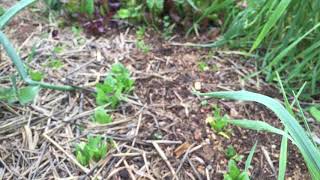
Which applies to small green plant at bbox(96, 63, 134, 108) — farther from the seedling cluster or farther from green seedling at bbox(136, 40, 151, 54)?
green seedling at bbox(136, 40, 151, 54)

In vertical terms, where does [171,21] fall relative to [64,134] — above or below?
above

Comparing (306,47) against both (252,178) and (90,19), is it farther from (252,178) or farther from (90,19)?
(90,19)

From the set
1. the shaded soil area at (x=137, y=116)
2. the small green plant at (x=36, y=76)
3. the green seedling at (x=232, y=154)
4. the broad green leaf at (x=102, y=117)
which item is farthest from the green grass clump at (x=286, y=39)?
the small green plant at (x=36, y=76)

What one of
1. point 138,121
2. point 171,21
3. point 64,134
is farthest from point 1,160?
point 171,21

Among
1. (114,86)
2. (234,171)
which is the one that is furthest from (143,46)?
(234,171)

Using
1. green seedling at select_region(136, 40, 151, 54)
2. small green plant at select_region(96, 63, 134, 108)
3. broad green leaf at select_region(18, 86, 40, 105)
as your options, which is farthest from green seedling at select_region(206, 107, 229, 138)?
broad green leaf at select_region(18, 86, 40, 105)
